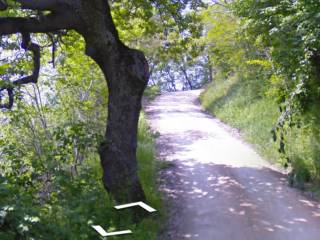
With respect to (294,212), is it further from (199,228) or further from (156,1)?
(156,1)

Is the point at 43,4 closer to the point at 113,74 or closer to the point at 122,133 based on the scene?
the point at 113,74

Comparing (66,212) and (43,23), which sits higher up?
(43,23)

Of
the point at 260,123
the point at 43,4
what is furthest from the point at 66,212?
the point at 260,123

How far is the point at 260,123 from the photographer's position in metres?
12.9

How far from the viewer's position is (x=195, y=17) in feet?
34.4

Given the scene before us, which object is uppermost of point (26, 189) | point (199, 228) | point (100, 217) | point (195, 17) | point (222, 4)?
point (222, 4)

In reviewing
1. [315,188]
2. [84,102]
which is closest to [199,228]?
[315,188]

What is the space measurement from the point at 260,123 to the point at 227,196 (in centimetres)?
504

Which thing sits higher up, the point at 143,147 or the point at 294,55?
the point at 294,55

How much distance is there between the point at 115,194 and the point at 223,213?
1.99m

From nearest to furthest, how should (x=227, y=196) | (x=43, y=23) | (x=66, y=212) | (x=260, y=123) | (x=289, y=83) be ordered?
(x=66, y=212), (x=43, y=23), (x=227, y=196), (x=289, y=83), (x=260, y=123)

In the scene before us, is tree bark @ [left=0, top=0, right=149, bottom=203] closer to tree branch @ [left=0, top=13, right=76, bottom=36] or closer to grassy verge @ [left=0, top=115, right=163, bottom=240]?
tree branch @ [left=0, top=13, right=76, bottom=36]

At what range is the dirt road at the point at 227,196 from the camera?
6.78 m

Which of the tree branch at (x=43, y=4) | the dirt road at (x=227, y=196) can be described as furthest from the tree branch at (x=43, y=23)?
the dirt road at (x=227, y=196)
